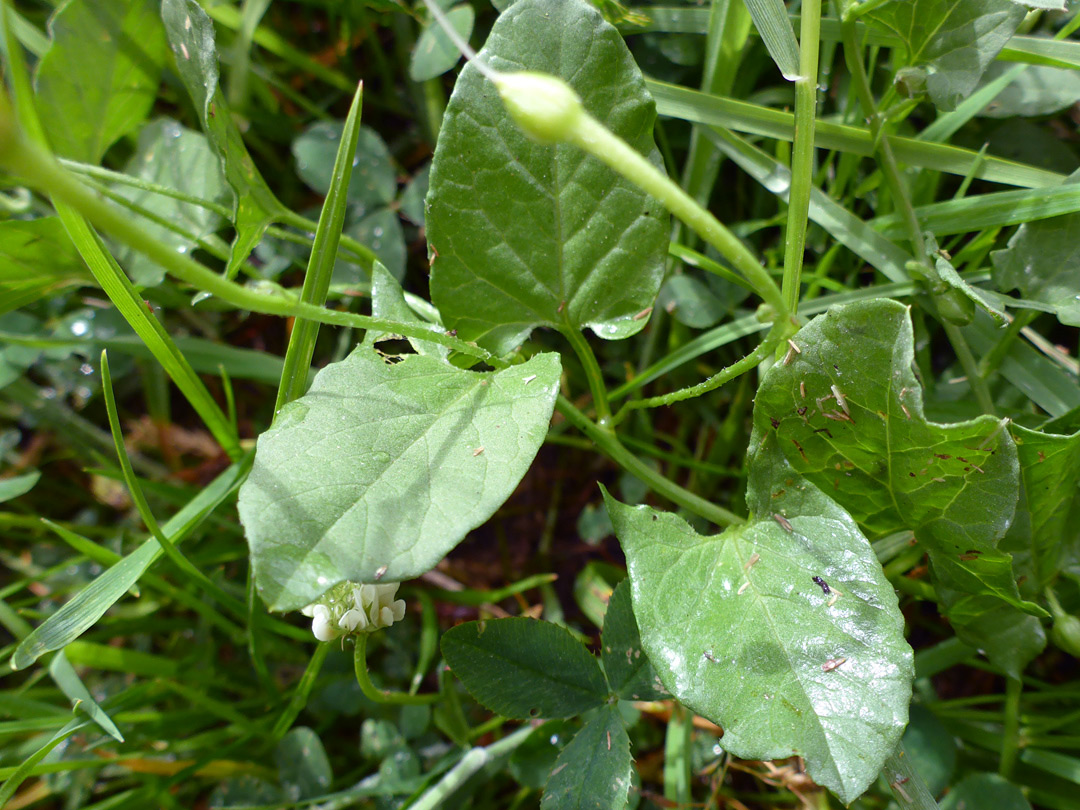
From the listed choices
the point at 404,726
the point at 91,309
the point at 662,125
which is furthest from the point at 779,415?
the point at 91,309

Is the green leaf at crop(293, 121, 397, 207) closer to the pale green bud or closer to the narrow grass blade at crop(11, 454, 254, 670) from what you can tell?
the narrow grass blade at crop(11, 454, 254, 670)

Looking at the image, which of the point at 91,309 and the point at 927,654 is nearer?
the point at 927,654

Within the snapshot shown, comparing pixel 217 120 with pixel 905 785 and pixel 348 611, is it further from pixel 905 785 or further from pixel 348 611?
pixel 905 785

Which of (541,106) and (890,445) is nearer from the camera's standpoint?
(541,106)

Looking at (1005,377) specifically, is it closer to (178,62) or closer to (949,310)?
(949,310)

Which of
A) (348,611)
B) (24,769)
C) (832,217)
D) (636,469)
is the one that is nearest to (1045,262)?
(832,217)

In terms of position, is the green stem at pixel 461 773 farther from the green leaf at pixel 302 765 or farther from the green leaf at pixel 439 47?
the green leaf at pixel 439 47
